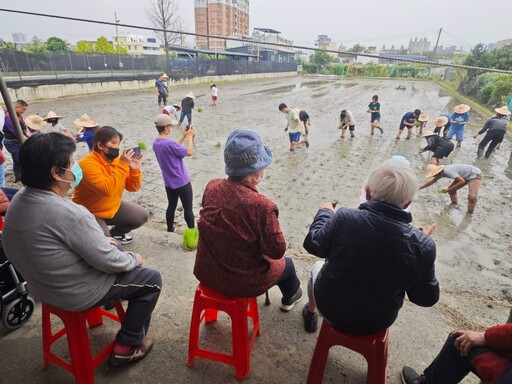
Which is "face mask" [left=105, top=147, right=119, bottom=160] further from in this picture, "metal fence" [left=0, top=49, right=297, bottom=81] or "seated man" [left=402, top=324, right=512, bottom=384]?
"metal fence" [left=0, top=49, right=297, bottom=81]

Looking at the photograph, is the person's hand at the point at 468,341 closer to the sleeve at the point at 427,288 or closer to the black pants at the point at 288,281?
Result: the sleeve at the point at 427,288

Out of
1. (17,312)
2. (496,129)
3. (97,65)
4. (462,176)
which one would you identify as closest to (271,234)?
(17,312)

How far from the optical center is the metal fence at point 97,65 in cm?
1605

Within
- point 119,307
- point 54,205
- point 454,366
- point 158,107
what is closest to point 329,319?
Result: point 454,366

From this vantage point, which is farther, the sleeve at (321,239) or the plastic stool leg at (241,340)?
the plastic stool leg at (241,340)

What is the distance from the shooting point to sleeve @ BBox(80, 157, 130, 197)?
8.49 ft

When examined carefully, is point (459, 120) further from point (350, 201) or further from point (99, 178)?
point (99, 178)

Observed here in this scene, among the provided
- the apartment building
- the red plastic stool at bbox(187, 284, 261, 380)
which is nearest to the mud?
the red plastic stool at bbox(187, 284, 261, 380)

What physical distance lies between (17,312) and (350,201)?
16.8 ft

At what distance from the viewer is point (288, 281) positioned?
2.46 m

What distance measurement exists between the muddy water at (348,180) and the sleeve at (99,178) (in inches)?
76.3

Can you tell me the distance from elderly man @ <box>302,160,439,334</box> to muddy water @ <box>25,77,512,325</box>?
6.15 feet

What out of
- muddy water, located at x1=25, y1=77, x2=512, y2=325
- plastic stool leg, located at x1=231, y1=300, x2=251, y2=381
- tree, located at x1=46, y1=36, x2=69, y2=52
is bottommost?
muddy water, located at x1=25, y1=77, x2=512, y2=325

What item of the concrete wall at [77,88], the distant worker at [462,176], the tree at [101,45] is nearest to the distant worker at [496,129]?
the distant worker at [462,176]
